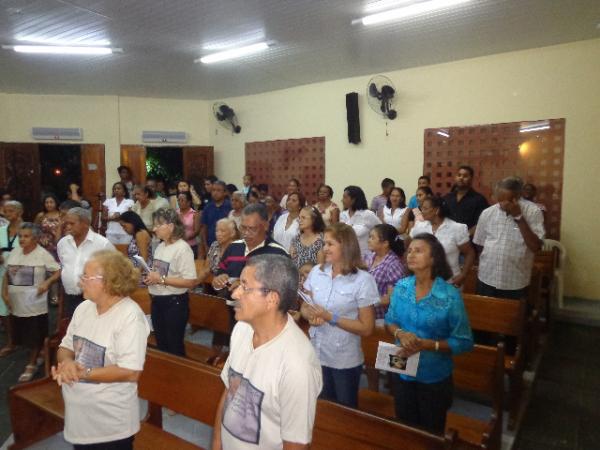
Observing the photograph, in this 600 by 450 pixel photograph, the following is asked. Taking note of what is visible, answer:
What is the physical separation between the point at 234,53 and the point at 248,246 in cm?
452

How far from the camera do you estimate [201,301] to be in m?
3.86

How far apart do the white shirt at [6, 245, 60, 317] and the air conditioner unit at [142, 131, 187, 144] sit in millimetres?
6498

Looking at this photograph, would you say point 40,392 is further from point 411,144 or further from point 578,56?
point 578,56

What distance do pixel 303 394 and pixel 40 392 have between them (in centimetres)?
248

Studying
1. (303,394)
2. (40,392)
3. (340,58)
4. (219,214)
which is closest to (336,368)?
(303,394)

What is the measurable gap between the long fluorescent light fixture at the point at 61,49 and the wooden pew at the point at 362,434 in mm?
6059

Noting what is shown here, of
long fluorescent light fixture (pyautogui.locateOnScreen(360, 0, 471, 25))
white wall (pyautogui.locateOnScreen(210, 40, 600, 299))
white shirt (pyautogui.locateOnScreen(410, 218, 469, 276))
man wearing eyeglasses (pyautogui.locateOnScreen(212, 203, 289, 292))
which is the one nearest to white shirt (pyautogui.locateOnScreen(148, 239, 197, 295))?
man wearing eyeglasses (pyautogui.locateOnScreen(212, 203, 289, 292))

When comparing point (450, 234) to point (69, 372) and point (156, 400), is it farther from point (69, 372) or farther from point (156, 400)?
point (69, 372)

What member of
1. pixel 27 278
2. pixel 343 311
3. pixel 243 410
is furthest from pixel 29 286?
pixel 243 410

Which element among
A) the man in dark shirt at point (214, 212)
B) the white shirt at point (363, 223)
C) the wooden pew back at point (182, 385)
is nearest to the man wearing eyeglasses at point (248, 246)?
the wooden pew back at point (182, 385)

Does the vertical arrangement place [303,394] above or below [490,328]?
above

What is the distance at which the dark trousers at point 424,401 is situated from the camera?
90.5 inches

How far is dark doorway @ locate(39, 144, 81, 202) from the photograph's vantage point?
10.6 meters

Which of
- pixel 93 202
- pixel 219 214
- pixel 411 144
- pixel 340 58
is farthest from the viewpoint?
pixel 93 202
